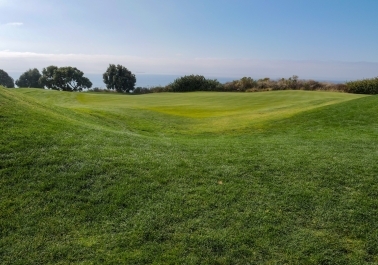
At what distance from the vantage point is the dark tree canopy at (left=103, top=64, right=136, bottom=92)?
206 ft

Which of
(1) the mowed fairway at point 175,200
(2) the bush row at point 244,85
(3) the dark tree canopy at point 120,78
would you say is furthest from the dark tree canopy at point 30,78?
(1) the mowed fairway at point 175,200

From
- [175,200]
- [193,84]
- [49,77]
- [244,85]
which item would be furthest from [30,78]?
[175,200]

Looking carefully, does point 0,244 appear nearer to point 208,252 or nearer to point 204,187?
point 208,252

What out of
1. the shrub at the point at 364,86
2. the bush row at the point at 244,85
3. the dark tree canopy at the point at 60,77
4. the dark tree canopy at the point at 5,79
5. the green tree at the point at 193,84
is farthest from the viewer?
the dark tree canopy at the point at 5,79

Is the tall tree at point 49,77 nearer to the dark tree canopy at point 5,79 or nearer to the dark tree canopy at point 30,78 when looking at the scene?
the dark tree canopy at point 30,78

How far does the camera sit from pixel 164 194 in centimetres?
521

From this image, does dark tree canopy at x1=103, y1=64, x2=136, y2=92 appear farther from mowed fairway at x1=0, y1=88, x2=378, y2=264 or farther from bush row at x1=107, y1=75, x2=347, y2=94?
mowed fairway at x1=0, y1=88, x2=378, y2=264

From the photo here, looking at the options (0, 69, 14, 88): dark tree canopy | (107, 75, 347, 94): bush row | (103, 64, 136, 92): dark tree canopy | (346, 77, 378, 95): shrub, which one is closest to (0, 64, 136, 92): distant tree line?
(103, 64, 136, 92): dark tree canopy

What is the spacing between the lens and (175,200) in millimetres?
5031

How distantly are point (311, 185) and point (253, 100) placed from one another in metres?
21.0

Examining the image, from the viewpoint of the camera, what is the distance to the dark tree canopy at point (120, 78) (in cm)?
6272

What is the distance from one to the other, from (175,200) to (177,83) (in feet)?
141

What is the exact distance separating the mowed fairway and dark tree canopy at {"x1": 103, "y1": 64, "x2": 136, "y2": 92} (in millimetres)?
55920

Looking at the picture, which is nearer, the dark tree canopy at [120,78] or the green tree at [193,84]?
the green tree at [193,84]
